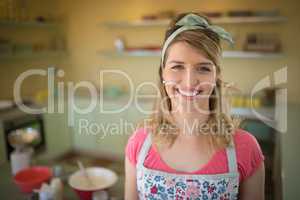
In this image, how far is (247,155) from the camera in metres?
0.67

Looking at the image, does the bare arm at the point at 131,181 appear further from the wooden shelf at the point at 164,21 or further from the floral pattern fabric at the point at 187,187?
the wooden shelf at the point at 164,21

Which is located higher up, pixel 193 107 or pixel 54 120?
pixel 193 107

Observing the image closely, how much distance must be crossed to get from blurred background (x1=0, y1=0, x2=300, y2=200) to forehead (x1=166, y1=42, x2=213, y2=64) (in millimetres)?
170

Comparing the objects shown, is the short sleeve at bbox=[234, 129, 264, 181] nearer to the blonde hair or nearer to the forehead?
the blonde hair

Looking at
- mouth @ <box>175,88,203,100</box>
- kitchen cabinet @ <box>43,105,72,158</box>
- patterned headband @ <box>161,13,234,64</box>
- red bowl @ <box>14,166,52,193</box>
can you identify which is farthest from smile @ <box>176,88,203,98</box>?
kitchen cabinet @ <box>43,105,72,158</box>

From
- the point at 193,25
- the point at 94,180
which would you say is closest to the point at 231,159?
the point at 193,25

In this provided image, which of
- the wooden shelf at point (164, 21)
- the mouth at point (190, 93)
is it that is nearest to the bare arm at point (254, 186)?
the mouth at point (190, 93)

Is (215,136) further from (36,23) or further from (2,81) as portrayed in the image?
(36,23)

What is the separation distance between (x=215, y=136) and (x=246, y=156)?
3.4 inches

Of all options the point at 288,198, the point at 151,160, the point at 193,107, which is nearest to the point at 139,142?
the point at 151,160

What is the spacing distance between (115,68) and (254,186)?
1.92 metres

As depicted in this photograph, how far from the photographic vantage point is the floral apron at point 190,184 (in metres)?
0.67

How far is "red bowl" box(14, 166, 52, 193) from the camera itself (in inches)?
39.2

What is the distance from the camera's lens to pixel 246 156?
670 millimetres
